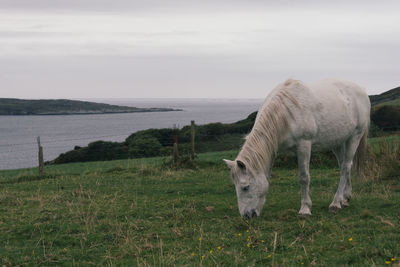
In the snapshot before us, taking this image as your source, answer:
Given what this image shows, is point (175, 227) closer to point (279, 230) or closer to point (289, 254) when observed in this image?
point (279, 230)

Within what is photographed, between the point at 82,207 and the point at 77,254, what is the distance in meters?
2.34

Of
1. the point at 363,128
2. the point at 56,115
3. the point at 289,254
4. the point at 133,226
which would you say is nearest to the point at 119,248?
the point at 133,226

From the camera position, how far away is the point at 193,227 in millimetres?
6066

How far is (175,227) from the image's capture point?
238 inches

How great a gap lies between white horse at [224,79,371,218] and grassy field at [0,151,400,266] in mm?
388

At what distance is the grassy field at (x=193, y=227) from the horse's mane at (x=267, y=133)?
891 mm

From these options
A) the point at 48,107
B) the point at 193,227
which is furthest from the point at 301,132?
the point at 48,107

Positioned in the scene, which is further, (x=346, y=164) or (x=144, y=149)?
(x=144, y=149)

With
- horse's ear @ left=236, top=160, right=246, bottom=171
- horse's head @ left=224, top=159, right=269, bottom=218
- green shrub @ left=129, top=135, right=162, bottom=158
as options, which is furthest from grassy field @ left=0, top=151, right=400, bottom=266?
green shrub @ left=129, top=135, right=162, bottom=158

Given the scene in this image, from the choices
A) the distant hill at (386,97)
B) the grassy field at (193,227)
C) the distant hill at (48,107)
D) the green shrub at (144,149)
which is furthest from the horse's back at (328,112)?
the distant hill at (48,107)

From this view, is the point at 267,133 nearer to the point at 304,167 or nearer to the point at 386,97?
the point at 304,167

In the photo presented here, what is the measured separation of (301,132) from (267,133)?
0.60 metres

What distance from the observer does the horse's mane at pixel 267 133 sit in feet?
19.8

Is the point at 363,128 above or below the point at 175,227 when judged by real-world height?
above
